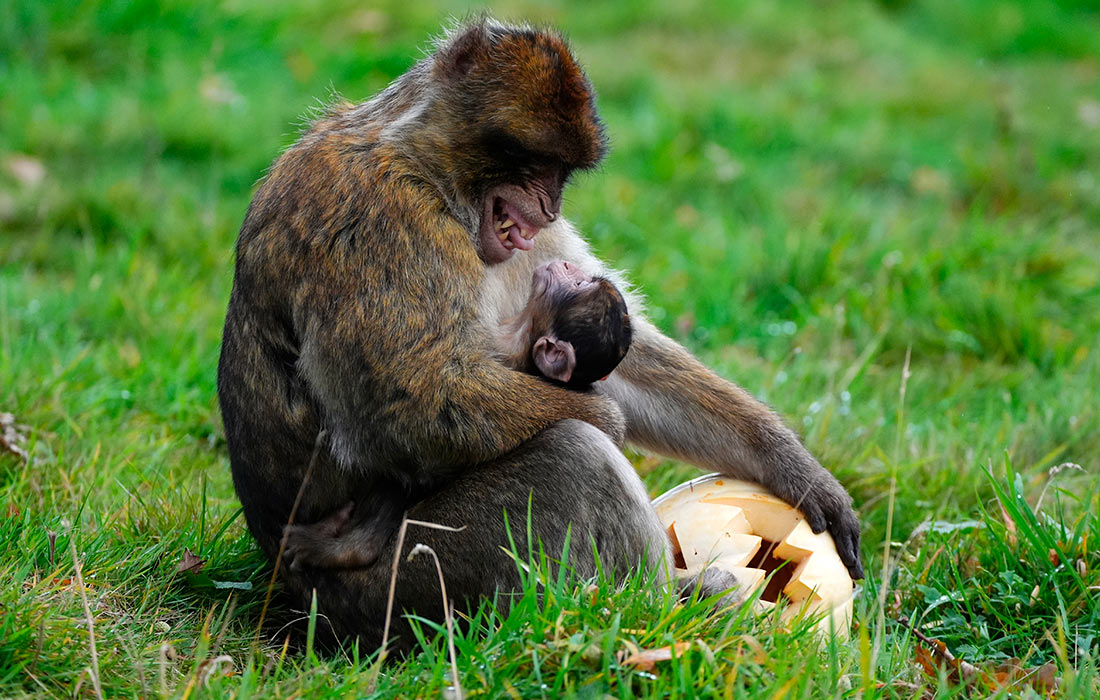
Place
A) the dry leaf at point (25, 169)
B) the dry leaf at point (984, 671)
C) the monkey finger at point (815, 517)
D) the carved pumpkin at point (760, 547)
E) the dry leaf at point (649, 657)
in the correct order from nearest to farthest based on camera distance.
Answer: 1. the dry leaf at point (649, 657)
2. the dry leaf at point (984, 671)
3. the carved pumpkin at point (760, 547)
4. the monkey finger at point (815, 517)
5. the dry leaf at point (25, 169)

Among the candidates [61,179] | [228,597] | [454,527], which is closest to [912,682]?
[454,527]

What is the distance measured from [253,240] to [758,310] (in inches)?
121

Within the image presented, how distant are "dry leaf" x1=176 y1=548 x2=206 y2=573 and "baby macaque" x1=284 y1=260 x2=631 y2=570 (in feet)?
0.95

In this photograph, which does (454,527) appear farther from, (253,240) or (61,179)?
(61,179)

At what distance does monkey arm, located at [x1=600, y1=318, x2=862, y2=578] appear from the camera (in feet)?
12.4

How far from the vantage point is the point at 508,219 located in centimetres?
347

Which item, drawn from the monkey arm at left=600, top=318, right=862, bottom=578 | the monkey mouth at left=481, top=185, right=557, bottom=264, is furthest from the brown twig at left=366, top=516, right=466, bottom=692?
the monkey arm at left=600, top=318, right=862, bottom=578

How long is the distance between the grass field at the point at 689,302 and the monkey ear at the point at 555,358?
618 millimetres

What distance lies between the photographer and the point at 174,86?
24.8 feet

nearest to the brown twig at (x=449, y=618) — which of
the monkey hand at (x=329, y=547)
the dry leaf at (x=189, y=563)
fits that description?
the monkey hand at (x=329, y=547)

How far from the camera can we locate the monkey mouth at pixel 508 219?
346cm

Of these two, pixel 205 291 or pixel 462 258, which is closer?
pixel 462 258

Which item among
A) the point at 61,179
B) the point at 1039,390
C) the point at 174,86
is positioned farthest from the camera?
the point at 174,86

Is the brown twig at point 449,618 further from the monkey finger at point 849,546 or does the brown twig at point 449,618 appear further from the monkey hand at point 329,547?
the monkey finger at point 849,546
